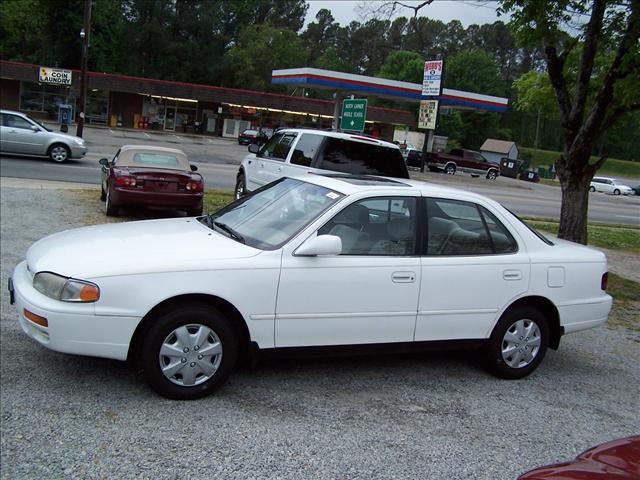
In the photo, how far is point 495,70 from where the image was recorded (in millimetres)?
88312

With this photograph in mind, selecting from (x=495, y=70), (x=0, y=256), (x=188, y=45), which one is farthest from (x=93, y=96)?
(x=495, y=70)

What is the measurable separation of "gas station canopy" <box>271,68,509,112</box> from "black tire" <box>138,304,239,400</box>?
32472mm

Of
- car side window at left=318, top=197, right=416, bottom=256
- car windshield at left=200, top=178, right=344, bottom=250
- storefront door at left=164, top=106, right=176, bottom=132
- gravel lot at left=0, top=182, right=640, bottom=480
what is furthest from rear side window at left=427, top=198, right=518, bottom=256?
storefront door at left=164, top=106, right=176, bottom=132

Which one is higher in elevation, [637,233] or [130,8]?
[130,8]

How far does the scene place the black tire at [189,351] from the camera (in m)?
4.08

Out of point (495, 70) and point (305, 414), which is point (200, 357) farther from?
point (495, 70)

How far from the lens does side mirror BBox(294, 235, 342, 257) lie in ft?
14.1

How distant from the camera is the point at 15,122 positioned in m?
19.4

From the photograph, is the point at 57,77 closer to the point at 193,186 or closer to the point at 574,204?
the point at 193,186

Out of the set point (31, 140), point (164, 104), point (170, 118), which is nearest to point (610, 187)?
point (170, 118)

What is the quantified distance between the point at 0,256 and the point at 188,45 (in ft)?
242

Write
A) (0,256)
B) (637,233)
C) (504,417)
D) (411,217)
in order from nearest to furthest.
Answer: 1. (504,417)
2. (411,217)
3. (0,256)
4. (637,233)

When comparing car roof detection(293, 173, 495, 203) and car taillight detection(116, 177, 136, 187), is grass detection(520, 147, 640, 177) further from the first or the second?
car roof detection(293, 173, 495, 203)

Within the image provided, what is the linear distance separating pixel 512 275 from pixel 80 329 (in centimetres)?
336
